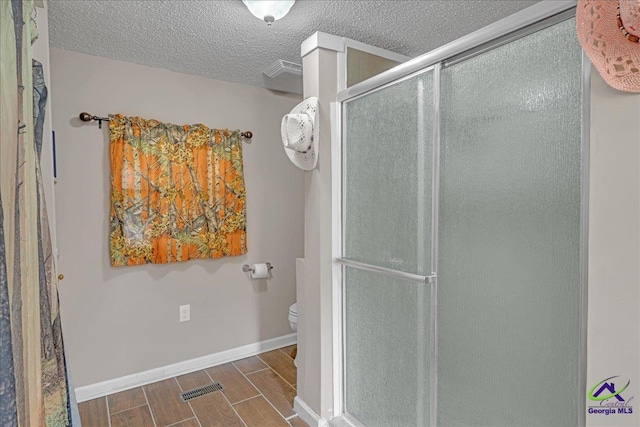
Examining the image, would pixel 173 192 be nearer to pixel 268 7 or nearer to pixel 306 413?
pixel 268 7

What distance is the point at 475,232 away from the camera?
51.3 inches

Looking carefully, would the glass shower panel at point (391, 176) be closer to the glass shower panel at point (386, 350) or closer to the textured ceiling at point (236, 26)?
the glass shower panel at point (386, 350)

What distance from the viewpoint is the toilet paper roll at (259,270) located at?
284 cm

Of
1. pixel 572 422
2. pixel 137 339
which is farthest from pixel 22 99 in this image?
pixel 137 339

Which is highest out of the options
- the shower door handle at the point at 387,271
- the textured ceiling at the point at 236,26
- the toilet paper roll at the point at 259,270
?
the textured ceiling at the point at 236,26

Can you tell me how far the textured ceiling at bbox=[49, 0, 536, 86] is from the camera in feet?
5.64

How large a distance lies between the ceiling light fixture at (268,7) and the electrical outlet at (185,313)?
6.57ft

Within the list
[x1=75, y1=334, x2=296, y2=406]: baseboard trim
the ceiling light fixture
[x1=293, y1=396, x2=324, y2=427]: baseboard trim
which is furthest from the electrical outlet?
the ceiling light fixture

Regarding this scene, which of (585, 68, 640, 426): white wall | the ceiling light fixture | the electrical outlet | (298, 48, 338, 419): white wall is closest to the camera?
(585, 68, 640, 426): white wall

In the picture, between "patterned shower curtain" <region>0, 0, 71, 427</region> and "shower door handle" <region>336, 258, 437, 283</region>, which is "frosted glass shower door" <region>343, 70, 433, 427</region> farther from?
"patterned shower curtain" <region>0, 0, 71, 427</region>

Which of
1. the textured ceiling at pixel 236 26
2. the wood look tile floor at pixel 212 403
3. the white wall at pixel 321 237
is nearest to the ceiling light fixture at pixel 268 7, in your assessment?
the textured ceiling at pixel 236 26

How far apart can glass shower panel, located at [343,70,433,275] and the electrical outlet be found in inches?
54.8

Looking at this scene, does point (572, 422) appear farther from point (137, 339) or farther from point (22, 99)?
point (137, 339)

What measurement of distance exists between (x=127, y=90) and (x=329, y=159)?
150 centimetres
